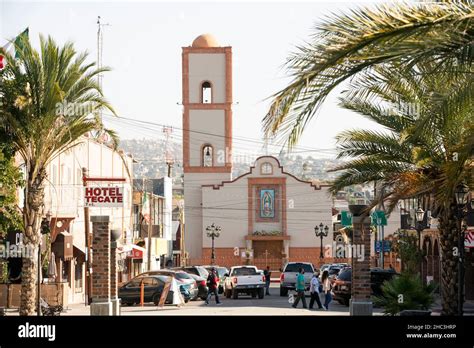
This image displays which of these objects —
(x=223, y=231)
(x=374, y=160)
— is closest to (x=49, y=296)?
(x=374, y=160)

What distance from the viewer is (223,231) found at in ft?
306

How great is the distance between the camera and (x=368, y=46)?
11.4 m

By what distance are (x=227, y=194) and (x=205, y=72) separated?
11734 mm

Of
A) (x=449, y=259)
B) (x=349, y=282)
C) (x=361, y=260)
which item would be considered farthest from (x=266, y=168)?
(x=449, y=259)

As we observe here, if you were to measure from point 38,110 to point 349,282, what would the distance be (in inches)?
668

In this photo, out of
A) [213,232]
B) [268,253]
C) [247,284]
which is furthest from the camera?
[268,253]

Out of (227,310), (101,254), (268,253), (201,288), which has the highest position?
(101,254)

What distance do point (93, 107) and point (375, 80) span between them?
50.7 feet

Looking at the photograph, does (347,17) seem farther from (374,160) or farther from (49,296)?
(49,296)

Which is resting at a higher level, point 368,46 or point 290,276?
point 368,46

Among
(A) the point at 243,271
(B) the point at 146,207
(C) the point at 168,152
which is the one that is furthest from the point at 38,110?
(C) the point at 168,152

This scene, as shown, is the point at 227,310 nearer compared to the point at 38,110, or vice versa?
the point at 38,110

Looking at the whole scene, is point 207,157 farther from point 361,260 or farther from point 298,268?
point 361,260

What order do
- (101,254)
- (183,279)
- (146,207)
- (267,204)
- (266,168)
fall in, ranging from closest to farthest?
1. (101,254)
2. (183,279)
3. (146,207)
4. (267,204)
5. (266,168)
